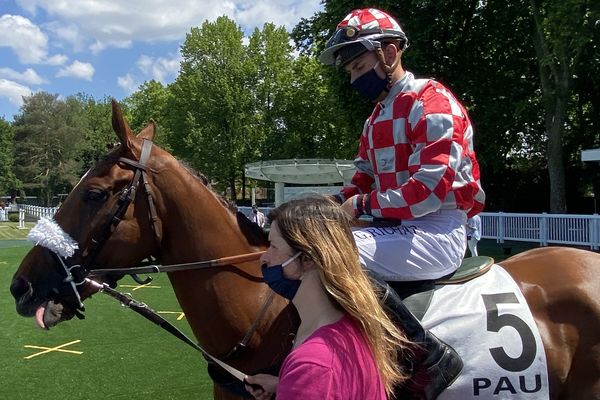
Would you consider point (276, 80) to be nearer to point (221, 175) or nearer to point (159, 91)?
point (221, 175)

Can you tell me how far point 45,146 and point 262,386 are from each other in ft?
233

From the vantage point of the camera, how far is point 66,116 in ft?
222

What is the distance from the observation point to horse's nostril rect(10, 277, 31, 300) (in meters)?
2.67

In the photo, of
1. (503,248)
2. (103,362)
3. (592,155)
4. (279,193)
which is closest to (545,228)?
(503,248)

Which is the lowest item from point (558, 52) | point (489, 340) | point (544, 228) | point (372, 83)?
point (544, 228)

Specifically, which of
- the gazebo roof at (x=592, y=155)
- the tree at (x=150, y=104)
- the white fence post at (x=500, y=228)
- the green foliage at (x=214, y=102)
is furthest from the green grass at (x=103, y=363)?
the tree at (x=150, y=104)

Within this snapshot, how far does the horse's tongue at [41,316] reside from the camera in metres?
2.63

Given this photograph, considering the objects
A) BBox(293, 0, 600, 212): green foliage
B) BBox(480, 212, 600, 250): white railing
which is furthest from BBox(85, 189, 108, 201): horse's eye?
BBox(293, 0, 600, 212): green foliage

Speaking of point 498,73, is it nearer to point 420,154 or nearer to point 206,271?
point 420,154

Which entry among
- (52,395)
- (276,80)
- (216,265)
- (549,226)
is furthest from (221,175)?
(216,265)

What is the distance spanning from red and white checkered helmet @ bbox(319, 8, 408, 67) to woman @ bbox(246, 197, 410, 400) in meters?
1.21

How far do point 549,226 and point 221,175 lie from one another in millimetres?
31804

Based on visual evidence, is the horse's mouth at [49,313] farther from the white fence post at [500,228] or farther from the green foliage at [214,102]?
the green foliage at [214,102]

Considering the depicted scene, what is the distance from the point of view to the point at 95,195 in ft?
9.01
